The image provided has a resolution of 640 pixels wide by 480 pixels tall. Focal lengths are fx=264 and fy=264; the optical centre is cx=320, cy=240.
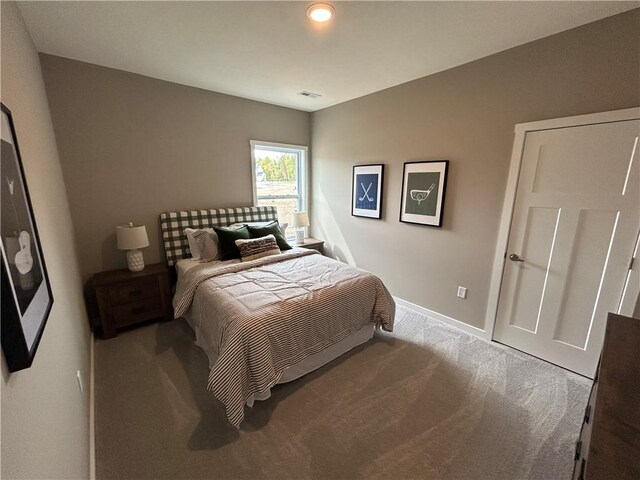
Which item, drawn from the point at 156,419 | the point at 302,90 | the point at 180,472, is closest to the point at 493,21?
the point at 302,90

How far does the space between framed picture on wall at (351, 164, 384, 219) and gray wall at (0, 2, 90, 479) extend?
2893 millimetres

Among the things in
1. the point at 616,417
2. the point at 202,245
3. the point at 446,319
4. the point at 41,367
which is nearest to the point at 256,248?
the point at 202,245

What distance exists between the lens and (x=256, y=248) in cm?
295

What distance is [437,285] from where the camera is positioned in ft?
9.49

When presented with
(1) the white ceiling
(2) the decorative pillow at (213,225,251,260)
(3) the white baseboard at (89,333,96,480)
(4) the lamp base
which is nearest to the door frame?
(1) the white ceiling

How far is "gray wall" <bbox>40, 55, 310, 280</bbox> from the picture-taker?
2445 millimetres

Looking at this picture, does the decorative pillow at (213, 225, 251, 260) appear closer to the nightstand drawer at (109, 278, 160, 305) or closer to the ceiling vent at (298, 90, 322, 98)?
the nightstand drawer at (109, 278, 160, 305)

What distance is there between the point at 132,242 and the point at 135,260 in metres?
0.24

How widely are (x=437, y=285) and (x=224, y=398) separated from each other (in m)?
2.32

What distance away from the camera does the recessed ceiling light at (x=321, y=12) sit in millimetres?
1629

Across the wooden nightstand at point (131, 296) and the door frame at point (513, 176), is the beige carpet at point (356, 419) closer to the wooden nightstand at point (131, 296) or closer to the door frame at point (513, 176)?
the wooden nightstand at point (131, 296)

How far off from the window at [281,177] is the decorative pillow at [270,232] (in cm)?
60

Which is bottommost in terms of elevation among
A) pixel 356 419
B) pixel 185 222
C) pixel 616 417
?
pixel 356 419

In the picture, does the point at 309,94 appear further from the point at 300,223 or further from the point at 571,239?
the point at 571,239
